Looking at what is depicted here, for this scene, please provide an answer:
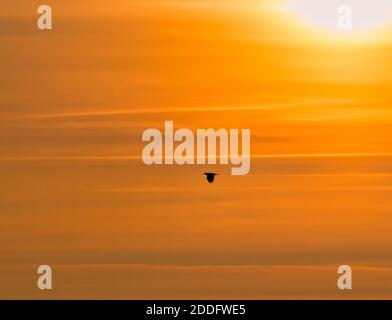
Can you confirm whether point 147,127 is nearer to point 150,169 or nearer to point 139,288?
point 150,169

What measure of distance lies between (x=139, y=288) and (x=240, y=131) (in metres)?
3.21
